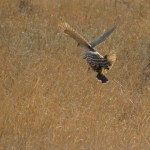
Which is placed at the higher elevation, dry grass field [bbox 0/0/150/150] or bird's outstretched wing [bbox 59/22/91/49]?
bird's outstretched wing [bbox 59/22/91/49]

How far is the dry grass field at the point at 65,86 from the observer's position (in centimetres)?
425

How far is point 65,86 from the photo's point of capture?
5.30m

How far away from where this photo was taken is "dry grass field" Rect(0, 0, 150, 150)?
4.25 meters

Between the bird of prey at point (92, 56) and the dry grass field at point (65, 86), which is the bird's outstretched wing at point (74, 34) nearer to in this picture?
the bird of prey at point (92, 56)

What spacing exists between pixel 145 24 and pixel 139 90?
3.07 meters

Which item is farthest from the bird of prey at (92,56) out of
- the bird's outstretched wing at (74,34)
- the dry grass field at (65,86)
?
the dry grass field at (65,86)

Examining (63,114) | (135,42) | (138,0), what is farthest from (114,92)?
(138,0)

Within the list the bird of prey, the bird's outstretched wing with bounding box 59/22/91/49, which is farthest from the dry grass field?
the bird's outstretched wing with bounding box 59/22/91/49

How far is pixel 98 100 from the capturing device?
16.5 feet

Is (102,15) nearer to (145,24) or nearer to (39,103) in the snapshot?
(145,24)

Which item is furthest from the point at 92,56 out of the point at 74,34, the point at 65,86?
the point at 65,86

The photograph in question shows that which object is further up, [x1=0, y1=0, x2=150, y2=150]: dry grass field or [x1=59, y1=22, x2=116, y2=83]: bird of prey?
[x1=59, y1=22, x2=116, y2=83]: bird of prey

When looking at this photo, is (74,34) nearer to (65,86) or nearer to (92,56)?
(92,56)

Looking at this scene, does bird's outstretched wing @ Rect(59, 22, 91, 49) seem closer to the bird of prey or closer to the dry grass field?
the bird of prey
